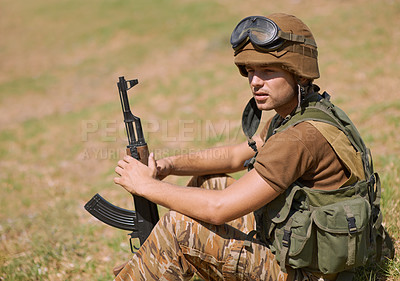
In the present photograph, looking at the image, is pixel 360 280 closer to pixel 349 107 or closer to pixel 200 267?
pixel 200 267

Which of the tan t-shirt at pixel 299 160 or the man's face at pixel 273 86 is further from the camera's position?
the man's face at pixel 273 86

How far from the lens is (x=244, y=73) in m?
3.81

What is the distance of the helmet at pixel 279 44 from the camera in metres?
3.12

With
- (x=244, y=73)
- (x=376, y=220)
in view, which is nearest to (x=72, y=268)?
(x=244, y=73)

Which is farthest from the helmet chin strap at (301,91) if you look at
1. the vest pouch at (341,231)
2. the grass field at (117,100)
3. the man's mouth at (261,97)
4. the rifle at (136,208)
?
the grass field at (117,100)

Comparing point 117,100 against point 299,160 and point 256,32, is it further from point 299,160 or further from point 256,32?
point 299,160

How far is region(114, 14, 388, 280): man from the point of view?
287 cm

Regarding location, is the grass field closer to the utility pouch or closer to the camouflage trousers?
the utility pouch

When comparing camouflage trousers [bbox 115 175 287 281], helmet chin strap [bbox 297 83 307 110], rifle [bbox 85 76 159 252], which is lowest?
camouflage trousers [bbox 115 175 287 281]

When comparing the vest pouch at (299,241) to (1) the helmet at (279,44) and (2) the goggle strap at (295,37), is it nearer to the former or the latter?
(1) the helmet at (279,44)

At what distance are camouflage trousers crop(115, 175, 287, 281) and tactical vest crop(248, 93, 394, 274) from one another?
6.4 inches

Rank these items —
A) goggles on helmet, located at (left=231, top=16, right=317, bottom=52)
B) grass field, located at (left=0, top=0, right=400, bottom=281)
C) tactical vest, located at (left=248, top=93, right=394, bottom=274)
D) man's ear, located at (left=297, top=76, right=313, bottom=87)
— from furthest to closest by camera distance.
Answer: grass field, located at (left=0, top=0, right=400, bottom=281) < man's ear, located at (left=297, top=76, right=313, bottom=87) < goggles on helmet, located at (left=231, top=16, right=317, bottom=52) < tactical vest, located at (left=248, top=93, right=394, bottom=274)

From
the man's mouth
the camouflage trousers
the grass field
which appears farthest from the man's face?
the grass field

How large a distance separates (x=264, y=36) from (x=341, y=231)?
60.3 inches
